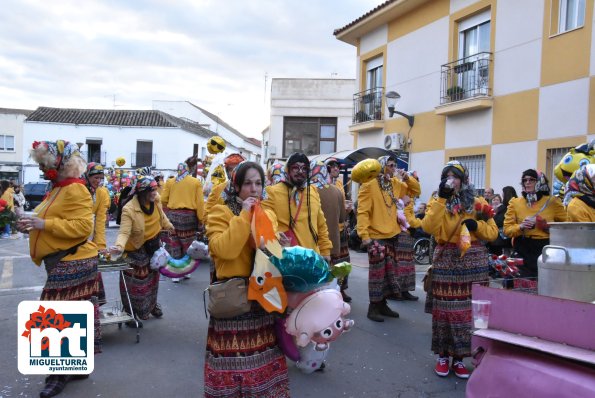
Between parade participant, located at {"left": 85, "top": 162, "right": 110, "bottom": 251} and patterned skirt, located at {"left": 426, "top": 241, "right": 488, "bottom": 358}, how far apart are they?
345 centimetres

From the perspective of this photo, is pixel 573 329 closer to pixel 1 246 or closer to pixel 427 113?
pixel 427 113

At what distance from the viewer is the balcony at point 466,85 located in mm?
11969

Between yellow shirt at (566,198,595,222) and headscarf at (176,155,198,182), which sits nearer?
yellow shirt at (566,198,595,222)

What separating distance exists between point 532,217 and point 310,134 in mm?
25568

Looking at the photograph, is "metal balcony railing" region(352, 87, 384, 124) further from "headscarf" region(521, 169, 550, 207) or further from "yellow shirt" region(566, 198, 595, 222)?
"yellow shirt" region(566, 198, 595, 222)

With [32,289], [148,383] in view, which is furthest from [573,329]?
[32,289]

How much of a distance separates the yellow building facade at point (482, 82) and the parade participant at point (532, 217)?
15.8ft

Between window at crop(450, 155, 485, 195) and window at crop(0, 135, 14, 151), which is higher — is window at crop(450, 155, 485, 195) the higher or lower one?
the lower one

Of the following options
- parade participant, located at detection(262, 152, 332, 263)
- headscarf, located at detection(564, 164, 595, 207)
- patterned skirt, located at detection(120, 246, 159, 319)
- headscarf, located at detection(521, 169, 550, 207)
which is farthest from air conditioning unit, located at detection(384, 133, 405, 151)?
headscarf, located at detection(564, 164, 595, 207)

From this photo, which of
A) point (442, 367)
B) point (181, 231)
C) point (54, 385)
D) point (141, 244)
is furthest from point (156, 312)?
point (442, 367)

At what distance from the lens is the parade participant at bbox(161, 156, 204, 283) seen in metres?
8.48

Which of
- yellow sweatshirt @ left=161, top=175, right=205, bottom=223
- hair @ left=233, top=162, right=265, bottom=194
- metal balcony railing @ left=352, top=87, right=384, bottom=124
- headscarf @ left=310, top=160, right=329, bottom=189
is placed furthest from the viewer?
metal balcony railing @ left=352, top=87, right=384, bottom=124

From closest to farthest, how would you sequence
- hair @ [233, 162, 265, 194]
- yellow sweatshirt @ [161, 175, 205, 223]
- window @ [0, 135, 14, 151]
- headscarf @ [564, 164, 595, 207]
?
hair @ [233, 162, 265, 194] → headscarf @ [564, 164, 595, 207] → yellow sweatshirt @ [161, 175, 205, 223] → window @ [0, 135, 14, 151]

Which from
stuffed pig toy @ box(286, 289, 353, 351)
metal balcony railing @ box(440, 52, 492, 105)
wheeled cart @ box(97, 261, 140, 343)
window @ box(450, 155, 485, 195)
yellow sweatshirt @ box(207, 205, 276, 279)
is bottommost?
wheeled cart @ box(97, 261, 140, 343)
